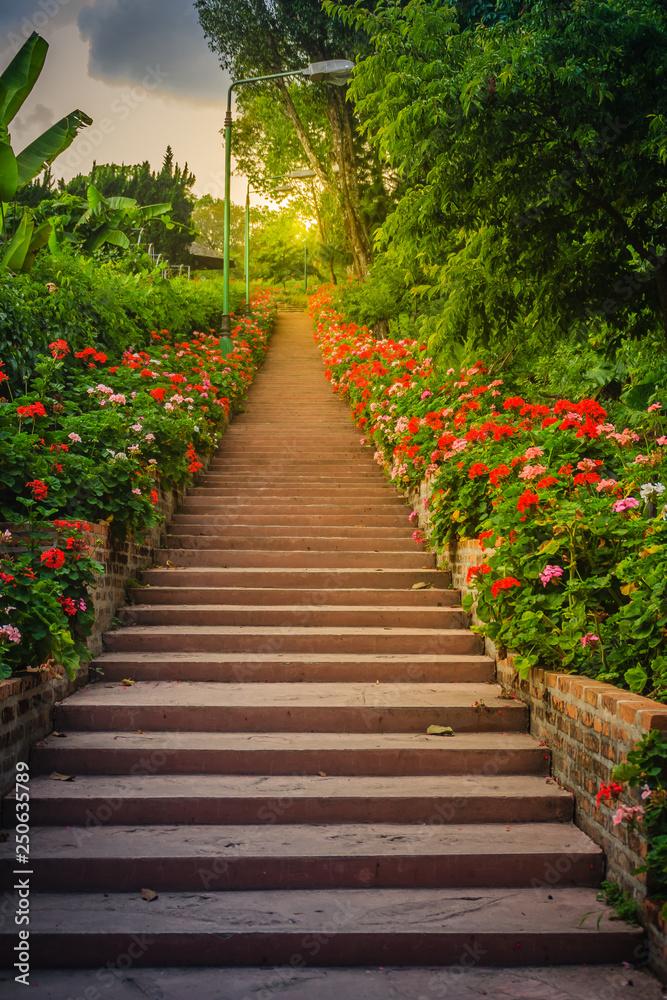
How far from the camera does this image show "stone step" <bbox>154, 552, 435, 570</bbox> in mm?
6578

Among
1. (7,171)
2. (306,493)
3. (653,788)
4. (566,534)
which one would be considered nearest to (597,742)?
(653,788)

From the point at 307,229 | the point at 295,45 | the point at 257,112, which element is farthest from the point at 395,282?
the point at 307,229

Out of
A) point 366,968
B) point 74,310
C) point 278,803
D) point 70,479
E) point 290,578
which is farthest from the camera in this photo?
point 74,310

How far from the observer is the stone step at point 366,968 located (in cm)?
264

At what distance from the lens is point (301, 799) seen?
11.6 feet

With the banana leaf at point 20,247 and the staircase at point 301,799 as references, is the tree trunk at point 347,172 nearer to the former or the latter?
the banana leaf at point 20,247

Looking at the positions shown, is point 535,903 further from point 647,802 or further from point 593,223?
point 593,223

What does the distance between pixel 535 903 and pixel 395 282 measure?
15.2 m

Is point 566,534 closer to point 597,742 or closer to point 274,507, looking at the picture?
point 597,742

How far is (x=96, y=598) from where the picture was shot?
4.96 metres

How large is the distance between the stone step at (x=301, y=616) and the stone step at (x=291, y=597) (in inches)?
9.6

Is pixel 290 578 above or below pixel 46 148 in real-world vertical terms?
below

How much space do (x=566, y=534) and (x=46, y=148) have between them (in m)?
9.69

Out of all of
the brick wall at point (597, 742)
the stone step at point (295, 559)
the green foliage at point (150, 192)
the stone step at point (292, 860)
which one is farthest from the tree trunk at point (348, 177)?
the stone step at point (292, 860)
